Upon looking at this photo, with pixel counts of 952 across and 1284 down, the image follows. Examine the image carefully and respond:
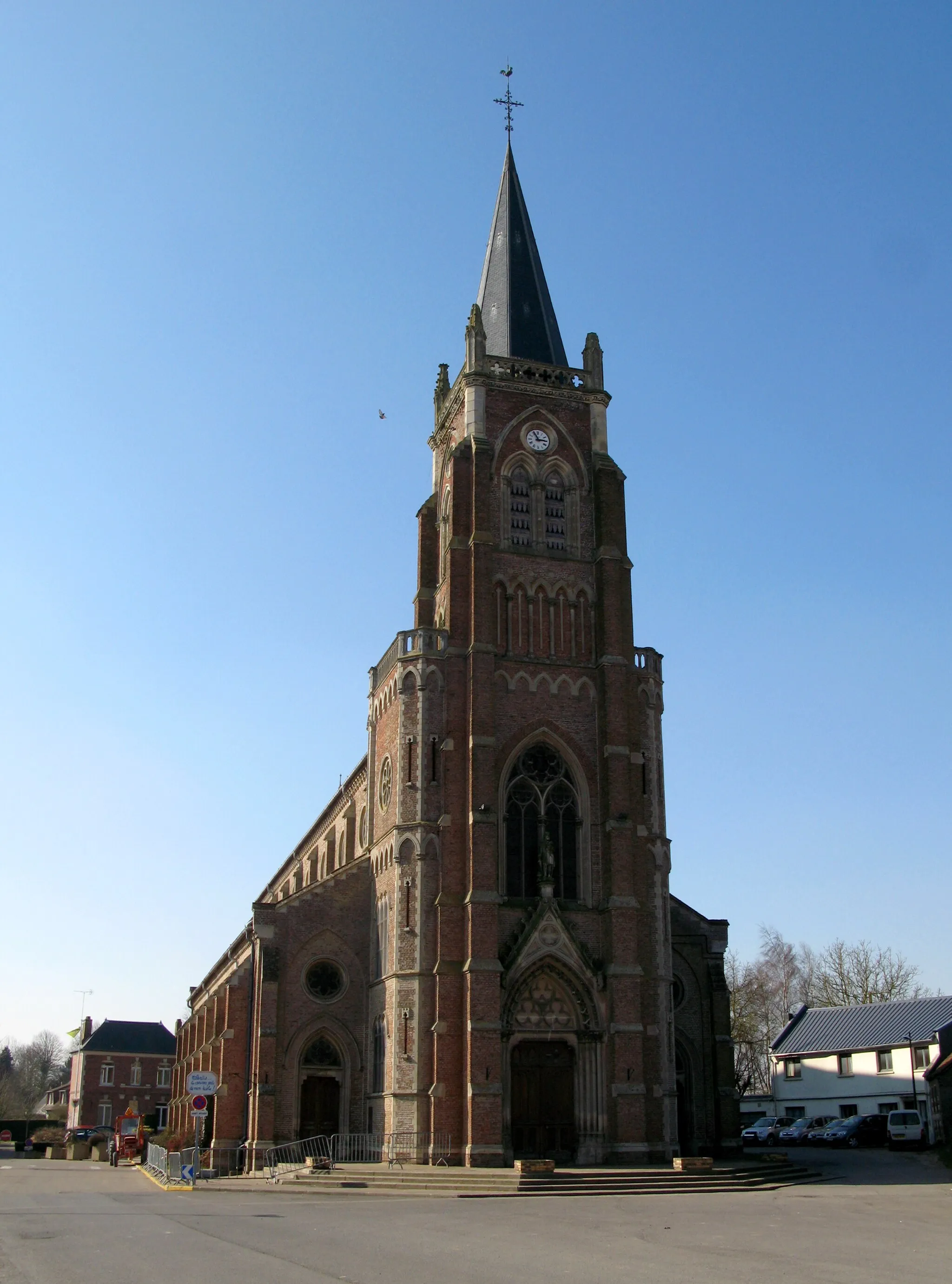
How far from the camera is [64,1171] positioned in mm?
51344

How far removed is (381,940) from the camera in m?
39.2

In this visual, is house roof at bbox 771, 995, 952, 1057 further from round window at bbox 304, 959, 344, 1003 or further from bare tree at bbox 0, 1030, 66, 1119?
bare tree at bbox 0, 1030, 66, 1119

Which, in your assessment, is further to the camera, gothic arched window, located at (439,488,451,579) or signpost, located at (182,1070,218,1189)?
gothic arched window, located at (439,488,451,579)

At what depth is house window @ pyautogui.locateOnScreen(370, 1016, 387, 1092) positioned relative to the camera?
37469 mm

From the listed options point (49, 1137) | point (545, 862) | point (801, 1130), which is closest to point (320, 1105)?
point (545, 862)

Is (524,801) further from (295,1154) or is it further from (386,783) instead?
(295,1154)

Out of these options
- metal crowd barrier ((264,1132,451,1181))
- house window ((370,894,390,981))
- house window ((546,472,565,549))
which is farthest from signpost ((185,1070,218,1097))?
house window ((546,472,565,549))

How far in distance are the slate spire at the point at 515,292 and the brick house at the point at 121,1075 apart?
77.0 meters

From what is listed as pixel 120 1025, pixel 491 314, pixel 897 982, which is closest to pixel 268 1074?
pixel 491 314

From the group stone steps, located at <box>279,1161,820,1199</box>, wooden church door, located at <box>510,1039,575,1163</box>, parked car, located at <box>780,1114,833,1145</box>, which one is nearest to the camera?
stone steps, located at <box>279,1161,820,1199</box>

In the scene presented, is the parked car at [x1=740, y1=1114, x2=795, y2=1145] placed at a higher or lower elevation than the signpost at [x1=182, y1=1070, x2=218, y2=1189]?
lower

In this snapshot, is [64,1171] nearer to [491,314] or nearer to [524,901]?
[524,901]

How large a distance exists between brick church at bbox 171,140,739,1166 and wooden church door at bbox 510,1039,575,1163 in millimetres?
74

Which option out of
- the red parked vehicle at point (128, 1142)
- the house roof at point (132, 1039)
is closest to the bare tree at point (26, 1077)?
the house roof at point (132, 1039)
